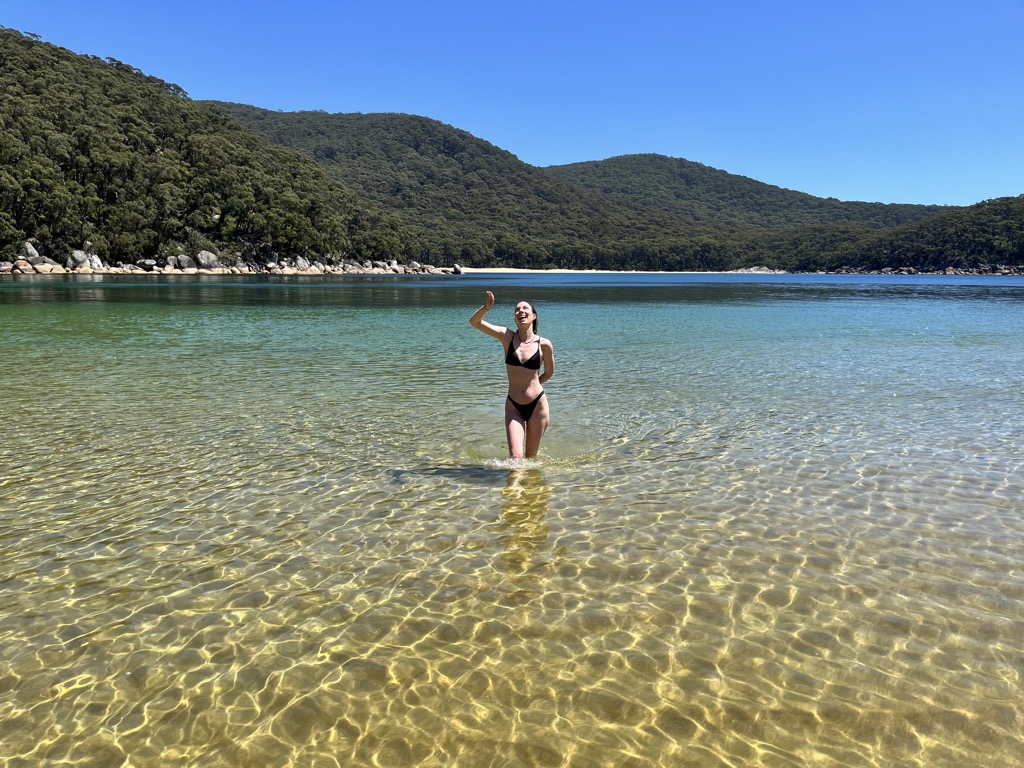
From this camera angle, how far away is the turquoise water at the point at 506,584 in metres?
4.04

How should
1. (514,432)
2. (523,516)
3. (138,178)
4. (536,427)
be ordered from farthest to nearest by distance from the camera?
(138,178), (536,427), (514,432), (523,516)

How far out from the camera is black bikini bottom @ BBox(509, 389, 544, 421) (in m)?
9.35

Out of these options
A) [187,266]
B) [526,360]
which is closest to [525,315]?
[526,360]

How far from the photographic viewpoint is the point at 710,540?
268 inches

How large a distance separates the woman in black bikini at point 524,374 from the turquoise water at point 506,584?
398 millimetres

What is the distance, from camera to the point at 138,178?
11375cm

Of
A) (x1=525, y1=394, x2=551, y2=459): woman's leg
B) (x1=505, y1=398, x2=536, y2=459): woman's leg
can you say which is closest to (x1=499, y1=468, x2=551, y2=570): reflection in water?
(x1=505, y1=398, x2=536, y2=459): woman's leg

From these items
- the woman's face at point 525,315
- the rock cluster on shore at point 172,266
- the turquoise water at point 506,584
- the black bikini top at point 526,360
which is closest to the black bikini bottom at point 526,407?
the black bikini top at point 526,360

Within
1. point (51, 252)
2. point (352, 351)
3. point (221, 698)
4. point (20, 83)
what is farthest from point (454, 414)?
point (20, 83)

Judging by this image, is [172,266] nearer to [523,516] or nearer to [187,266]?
[187,266]

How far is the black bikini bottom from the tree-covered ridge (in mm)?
102449

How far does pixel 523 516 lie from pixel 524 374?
2217 millimetres

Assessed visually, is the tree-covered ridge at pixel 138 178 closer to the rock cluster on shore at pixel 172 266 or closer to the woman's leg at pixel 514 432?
the rock cluster on shore at pixel 172 266

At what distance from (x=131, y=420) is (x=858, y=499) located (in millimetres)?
11240
